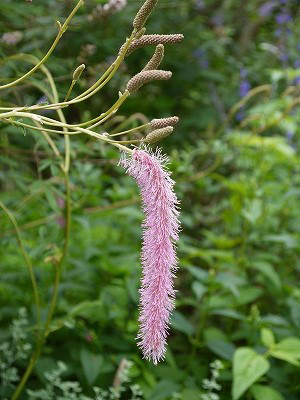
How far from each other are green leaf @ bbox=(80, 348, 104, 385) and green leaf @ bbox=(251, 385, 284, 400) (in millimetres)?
539

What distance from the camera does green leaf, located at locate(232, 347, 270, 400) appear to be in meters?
1.92

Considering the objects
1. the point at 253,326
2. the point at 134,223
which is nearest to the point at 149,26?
the point at 134,223

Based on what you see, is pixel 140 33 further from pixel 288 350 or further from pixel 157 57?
pixel 288 350

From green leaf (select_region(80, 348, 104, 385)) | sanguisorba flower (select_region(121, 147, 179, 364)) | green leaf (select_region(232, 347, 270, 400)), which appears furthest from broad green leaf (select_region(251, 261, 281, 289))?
sanguisorba flower (select_region(121, 147, 179, 364))

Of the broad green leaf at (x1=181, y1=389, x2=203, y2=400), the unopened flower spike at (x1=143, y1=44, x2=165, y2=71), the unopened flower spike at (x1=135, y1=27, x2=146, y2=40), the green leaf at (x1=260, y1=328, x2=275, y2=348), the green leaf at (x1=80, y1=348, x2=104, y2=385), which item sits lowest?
the broad green leaf at (x1=181, y1=389, x2=203, y2=400)


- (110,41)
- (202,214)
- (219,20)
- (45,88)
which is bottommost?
(202,214)

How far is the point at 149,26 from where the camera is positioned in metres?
4.46

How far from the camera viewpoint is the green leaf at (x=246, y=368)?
192 cm

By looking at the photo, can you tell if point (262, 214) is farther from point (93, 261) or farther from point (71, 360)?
point (71, 360)

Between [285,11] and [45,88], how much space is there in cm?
405

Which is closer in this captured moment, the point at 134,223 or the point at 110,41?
the point at 134,223

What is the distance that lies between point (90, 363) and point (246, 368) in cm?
54

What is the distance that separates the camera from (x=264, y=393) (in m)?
2.11

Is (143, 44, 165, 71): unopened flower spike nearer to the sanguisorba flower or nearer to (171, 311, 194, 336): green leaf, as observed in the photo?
the sanguisorba flower
